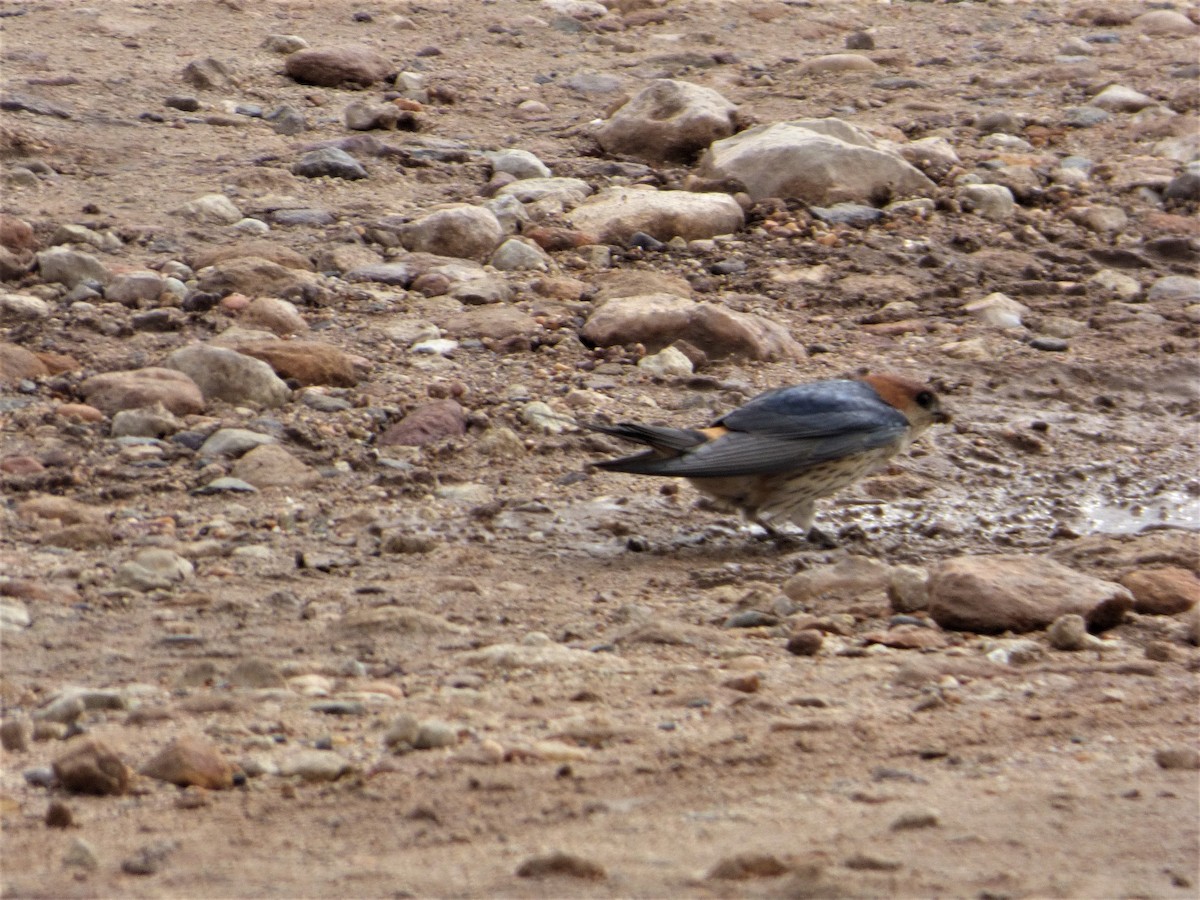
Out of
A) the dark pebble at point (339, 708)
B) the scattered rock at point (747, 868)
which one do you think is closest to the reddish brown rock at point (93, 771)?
the dark pebble at point (339, 708)

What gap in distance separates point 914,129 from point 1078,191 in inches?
42.9

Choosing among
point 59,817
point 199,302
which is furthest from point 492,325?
point 59,817

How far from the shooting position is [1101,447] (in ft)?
21.7

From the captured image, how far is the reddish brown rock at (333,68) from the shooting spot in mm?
9367

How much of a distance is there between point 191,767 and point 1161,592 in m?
2.79

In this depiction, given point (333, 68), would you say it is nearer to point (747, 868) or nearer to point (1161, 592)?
point (1161, 592)

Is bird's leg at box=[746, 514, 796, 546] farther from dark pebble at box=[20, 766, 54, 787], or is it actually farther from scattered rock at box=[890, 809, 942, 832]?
dark pebble at box=[20, 766, 54, 787]

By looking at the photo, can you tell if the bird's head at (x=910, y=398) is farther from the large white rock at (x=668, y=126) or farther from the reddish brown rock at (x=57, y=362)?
the large white rock at (x=668, y=126)

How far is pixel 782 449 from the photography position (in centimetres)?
559

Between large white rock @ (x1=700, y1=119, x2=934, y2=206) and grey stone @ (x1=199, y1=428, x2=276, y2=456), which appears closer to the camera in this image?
grey stone @ (x1=199, y1=428, x2=276, y2=456)

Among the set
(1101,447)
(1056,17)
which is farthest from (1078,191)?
(1056,17)

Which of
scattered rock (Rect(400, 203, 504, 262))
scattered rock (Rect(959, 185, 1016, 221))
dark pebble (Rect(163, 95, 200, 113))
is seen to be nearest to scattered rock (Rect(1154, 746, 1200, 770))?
scattered rock (Rect(400, 203, 504, 262))

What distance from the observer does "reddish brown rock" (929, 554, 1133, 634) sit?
4504 mm

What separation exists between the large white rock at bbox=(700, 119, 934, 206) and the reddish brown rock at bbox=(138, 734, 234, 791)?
5.48 metres
